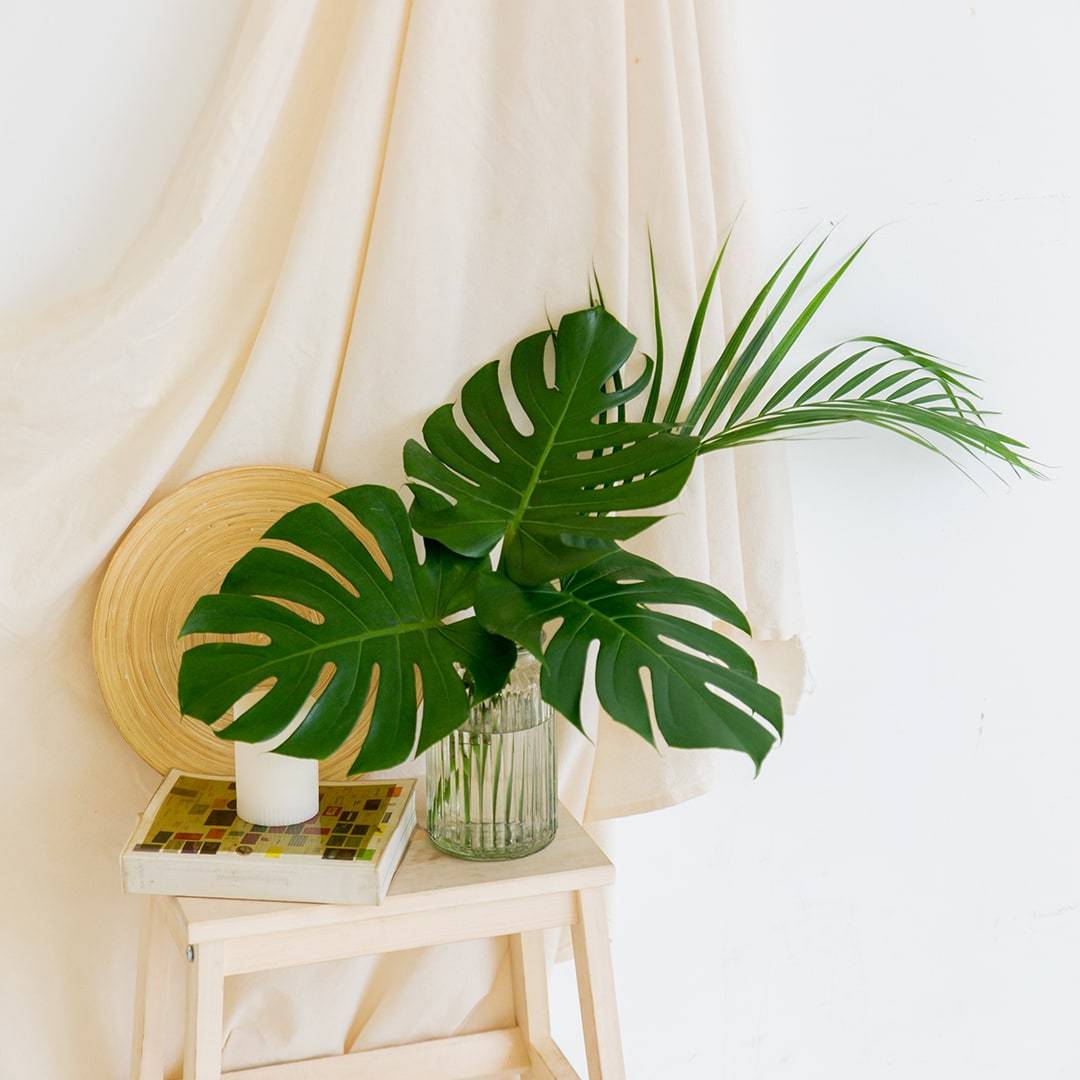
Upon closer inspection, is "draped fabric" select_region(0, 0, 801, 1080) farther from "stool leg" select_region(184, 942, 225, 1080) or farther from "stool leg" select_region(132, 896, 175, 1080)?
"stool leg" select_region(184, 942, 225, 1080)

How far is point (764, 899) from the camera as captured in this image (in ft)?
4.82

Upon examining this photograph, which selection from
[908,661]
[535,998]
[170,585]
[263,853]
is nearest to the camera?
[263,853]

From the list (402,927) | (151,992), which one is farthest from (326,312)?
(151,992)

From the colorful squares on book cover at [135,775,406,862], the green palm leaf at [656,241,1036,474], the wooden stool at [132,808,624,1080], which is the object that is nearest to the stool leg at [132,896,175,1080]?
the wooden stool at [132,808,624,1080]

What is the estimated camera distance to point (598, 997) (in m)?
1.07

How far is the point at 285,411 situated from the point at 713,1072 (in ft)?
3.06

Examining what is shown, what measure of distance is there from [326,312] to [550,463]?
10.8 inches

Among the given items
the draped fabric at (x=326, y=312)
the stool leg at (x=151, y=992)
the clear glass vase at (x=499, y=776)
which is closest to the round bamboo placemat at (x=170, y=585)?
the draped fabric at (x=326, y=312)

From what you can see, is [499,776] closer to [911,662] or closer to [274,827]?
[274,827]

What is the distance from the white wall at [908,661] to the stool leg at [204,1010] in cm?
54

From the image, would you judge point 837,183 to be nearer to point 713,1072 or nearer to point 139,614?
point 139,614

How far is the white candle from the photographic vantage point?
1.02 meters

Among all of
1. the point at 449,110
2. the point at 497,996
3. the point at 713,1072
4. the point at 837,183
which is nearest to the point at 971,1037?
the point at 713,1072

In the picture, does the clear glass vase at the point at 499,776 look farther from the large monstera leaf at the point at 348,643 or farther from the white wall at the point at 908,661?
the white wall at the point at 908,661
